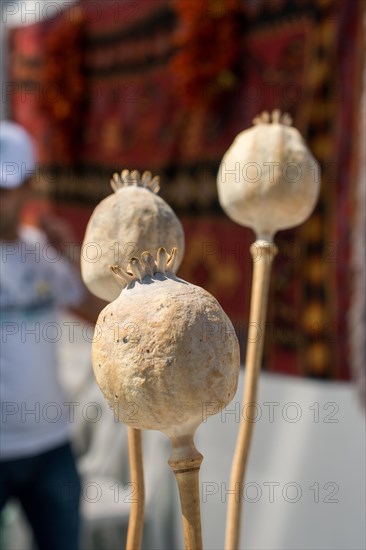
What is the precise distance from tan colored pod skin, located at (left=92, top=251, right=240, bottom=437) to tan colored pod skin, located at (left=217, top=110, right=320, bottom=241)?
0.57ft

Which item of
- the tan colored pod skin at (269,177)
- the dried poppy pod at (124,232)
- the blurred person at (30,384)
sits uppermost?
the tan colored pod skin at (269,177)

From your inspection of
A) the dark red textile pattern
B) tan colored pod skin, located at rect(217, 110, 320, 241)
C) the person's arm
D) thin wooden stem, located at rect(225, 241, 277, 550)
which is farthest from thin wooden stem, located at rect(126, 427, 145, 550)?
the dark red textile pattern

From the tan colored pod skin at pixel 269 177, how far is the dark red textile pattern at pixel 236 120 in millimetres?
877

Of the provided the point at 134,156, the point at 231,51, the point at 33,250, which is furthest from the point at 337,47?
the point at 134,156

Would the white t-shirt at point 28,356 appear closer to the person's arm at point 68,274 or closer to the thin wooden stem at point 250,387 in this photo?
the person's arm at point 68,274

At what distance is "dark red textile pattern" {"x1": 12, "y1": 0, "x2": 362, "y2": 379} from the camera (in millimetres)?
1523

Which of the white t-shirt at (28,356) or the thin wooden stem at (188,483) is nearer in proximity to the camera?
the thin wooden stem at (188,483)

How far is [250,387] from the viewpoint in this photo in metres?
0.64

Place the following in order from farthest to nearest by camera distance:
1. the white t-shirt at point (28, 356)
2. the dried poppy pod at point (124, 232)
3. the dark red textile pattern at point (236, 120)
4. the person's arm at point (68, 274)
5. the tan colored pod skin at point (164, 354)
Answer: the dark red textile pattern at point (236, 120), the person's arm at point (68, 274), the white t-shirt at point (28, 356), the dried poppy pod at point (124, 232), the tan colored pod skin at point (164, 354)

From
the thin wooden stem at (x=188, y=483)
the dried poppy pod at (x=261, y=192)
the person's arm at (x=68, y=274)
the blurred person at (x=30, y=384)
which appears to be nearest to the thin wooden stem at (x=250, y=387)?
the dried poppy pod at (x=261, y=192)

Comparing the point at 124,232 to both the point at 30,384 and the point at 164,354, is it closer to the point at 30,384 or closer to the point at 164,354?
the point at 164,354

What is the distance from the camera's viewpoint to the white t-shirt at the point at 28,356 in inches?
48.5

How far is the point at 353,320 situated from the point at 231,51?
700mm

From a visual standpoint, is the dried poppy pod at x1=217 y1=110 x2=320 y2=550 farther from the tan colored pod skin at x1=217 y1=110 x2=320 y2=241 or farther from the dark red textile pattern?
the dark red textile pattern
